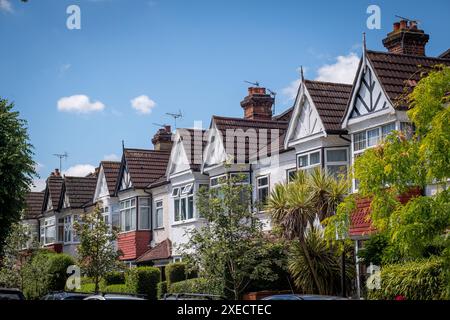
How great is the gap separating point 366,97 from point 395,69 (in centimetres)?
152

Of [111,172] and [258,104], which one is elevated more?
[258,104]

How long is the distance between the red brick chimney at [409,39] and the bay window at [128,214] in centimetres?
2069

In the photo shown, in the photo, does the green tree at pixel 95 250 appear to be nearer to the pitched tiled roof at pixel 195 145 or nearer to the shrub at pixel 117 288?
the shrub at pixel 117 288

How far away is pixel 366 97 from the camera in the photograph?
91.0 feet

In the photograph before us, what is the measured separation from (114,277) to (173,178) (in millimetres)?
6903

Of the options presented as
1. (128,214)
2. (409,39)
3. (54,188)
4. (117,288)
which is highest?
(409,39)

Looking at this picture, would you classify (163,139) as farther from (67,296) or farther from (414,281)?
(414,281)

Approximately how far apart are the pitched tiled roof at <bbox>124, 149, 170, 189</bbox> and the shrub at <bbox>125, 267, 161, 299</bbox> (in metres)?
7.81

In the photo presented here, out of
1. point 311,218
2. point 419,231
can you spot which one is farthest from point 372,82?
point 419,231

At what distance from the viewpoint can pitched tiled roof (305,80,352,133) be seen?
2959 cm

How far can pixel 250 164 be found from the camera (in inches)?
1415

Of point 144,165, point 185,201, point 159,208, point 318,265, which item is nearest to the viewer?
point 318,265


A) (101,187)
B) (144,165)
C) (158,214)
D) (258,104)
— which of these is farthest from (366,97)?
(101,187)
